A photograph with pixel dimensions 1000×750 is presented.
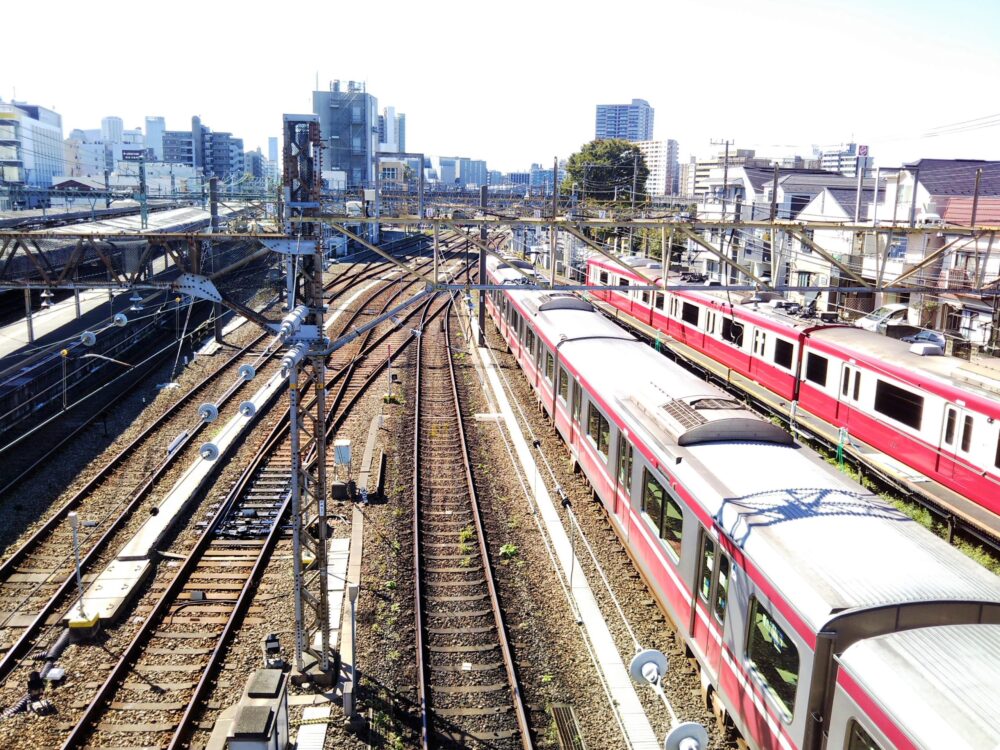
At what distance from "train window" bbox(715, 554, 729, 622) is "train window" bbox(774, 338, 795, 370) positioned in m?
10.8

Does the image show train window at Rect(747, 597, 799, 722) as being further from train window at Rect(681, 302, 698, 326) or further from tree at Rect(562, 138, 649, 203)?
tree at Rect(562, 138, 649, 203)

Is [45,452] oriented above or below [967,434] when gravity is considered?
Result: below

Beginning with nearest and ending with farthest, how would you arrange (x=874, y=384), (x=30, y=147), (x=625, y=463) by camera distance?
1. (x=625, y=463)
2. (x=874, y=384)
3. (x=30, y=147)

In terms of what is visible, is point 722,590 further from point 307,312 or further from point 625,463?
point 307,312

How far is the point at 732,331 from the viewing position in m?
20.5

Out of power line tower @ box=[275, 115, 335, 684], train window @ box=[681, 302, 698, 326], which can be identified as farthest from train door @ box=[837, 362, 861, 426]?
power line tower @ box=[275, 115, 335, 684]

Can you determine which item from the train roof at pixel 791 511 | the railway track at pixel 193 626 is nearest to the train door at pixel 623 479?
the train roof at pixel 791 511

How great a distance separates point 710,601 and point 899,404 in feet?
25.6

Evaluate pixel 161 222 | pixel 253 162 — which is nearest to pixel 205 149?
pixel 253 162

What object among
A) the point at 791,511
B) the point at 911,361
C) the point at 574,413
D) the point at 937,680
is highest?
the point at 911,361

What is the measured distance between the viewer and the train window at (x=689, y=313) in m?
23.0

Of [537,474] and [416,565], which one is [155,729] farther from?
[537,474]

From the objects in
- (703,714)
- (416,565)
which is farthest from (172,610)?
(703,714)

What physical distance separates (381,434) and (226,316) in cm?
1646
